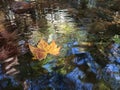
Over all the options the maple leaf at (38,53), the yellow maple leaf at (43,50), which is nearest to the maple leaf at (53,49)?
the yellow maple leaf at (43,50)

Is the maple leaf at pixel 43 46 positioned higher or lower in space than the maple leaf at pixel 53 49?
higher

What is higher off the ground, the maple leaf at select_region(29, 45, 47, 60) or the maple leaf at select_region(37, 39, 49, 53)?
the maple leaf at select_region(37, 39, 49, 53)

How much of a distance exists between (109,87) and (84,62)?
55 centimetres

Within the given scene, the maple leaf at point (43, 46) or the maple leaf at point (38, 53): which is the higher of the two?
the maple leaf at point (43, 46)

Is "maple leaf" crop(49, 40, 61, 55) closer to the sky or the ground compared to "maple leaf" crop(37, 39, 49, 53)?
closer to the ground

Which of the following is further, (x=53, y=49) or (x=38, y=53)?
(x=53, y=49)

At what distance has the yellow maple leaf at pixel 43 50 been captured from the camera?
309 centimetres

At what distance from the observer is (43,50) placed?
3131 mm

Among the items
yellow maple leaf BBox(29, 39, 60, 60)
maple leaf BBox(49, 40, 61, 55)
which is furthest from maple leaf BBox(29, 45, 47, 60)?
maple leaf BBox(49, 40, 61, 55)

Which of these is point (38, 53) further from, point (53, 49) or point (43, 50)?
point (53, 49)

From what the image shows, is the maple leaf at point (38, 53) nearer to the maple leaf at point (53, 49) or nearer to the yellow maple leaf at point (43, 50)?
the yellow maple leaf at point (43, 50)

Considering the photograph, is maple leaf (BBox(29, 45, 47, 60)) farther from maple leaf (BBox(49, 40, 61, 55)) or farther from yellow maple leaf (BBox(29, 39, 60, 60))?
maple leaf (BBox(49, 40, 61, 55))

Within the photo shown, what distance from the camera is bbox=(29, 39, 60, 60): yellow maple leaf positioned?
309cm

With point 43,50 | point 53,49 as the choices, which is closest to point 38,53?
point 43,50
